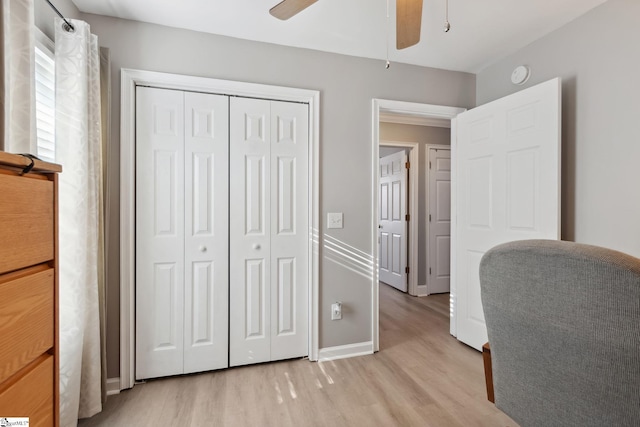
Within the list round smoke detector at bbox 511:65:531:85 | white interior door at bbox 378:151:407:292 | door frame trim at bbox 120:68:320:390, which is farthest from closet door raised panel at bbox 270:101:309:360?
white interior door at bbox 378:151:407:292

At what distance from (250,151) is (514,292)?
6.10 feet

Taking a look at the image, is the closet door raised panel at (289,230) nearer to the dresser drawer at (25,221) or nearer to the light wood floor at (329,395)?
the light wood floor at (329,395)

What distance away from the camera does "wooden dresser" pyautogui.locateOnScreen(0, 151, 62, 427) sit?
0.67m

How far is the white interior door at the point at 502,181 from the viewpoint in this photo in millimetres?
2004

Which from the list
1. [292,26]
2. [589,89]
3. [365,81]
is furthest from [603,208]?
[292,26]

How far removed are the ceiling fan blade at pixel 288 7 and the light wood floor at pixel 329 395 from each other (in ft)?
6.98

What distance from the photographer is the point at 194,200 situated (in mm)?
2104

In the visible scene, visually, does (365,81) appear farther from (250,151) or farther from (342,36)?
(250,151)

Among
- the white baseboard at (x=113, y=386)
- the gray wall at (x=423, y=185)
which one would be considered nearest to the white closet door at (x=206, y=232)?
the white baseboard at (x=113, y=386)

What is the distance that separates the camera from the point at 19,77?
1148 millimetres

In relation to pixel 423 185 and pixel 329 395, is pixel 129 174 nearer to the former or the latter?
pixel 329 395

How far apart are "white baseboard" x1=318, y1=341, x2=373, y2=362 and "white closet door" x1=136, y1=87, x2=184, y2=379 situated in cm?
105

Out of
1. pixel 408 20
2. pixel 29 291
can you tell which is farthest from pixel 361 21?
pixel 29 291

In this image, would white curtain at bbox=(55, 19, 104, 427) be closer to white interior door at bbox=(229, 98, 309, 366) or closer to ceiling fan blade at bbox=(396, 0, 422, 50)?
white interior door at bbox=(229, 98, 309, 366)
